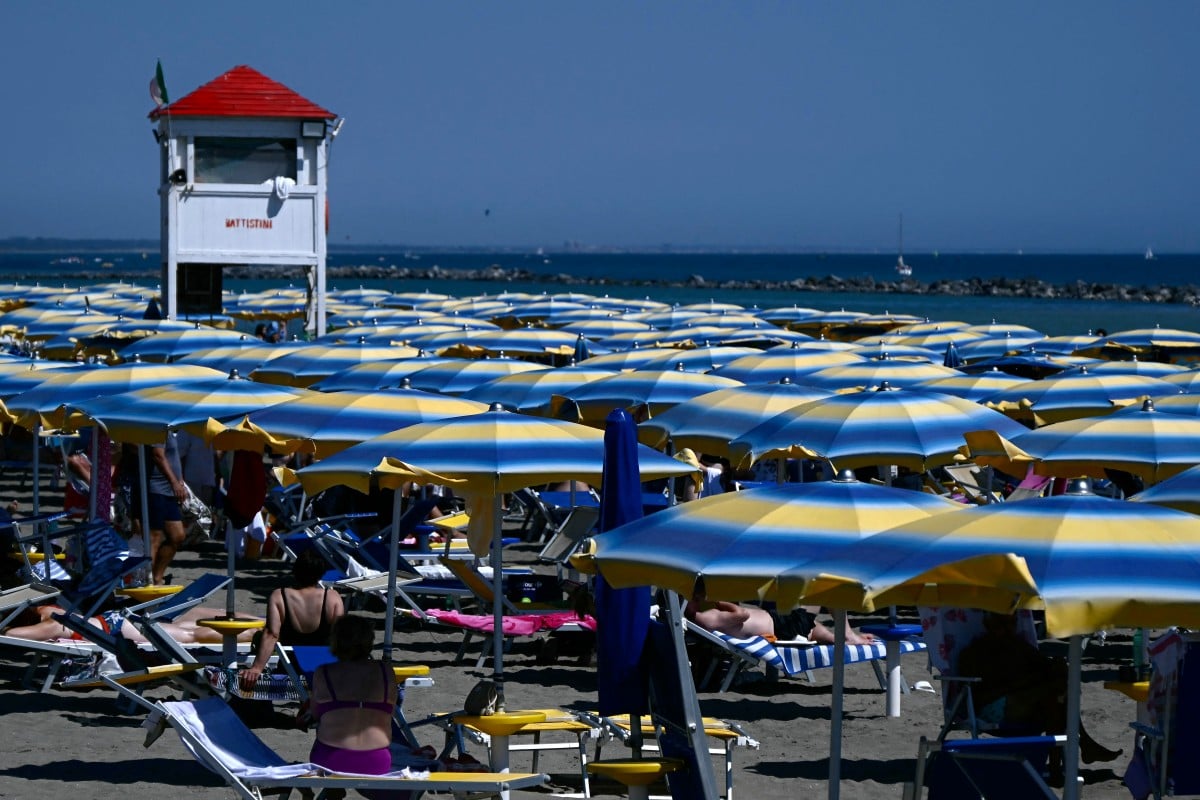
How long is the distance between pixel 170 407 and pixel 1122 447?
6.03 meters

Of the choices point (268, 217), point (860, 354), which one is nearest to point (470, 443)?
point (860, 354)

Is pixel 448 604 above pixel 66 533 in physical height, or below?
below

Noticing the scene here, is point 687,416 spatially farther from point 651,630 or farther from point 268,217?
point 268,217

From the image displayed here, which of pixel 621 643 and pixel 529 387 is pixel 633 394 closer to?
pixel 529 387

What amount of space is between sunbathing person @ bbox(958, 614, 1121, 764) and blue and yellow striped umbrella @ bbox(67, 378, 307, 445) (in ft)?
17.6

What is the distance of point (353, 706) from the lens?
19.7 feet

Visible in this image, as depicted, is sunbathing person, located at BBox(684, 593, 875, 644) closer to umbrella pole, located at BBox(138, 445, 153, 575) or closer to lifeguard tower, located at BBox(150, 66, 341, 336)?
umbrella pole, located at BBox(138, 445, 153, 575)

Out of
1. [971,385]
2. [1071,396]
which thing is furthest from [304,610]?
[1071,396]

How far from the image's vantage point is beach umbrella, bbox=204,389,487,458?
956cm

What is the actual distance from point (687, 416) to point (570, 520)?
1.23 meters

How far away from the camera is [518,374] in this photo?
47.6 feet

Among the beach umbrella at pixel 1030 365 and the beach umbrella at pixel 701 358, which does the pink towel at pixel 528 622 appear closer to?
the beach umbrella at pixel 701 358

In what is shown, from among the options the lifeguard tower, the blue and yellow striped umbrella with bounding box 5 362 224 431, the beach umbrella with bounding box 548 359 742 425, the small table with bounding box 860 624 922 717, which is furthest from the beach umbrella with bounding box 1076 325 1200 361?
the small table with bounding box 860 624 922 717

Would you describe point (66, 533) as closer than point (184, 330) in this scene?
Yes
